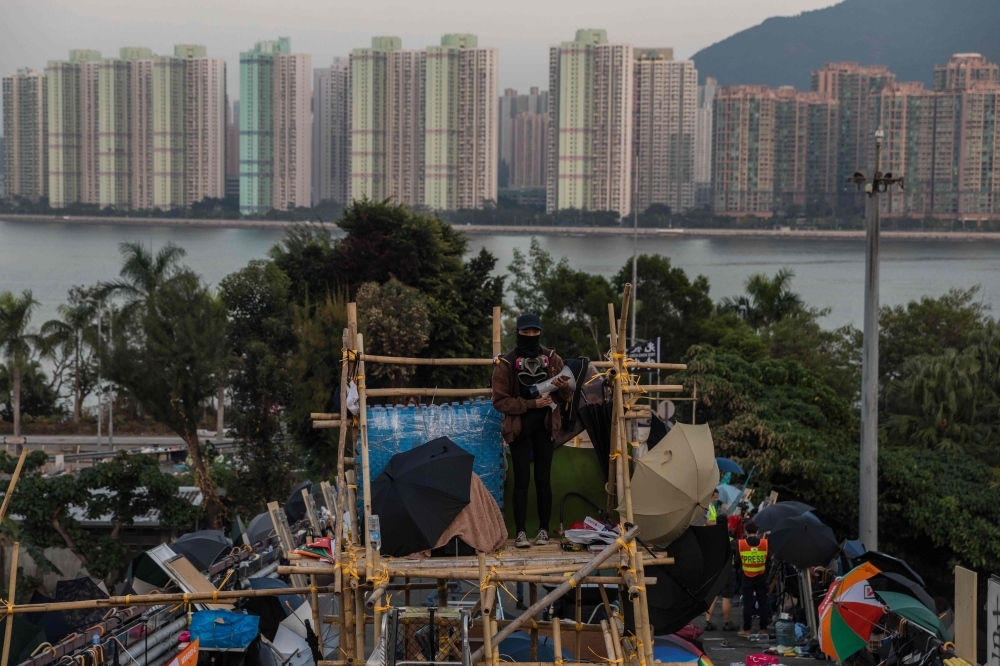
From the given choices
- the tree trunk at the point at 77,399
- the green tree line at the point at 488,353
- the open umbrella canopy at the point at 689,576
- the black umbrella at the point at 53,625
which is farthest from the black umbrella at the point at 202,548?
the tree trunk at the point at 77,399

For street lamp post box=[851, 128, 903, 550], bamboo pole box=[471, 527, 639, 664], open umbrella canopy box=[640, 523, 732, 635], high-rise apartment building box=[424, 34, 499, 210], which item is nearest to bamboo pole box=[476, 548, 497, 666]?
bamboo pole box=[471, 527, 639, 664]

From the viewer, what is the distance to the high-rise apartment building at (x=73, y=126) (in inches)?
5468

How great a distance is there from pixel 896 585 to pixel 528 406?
3.62 meters

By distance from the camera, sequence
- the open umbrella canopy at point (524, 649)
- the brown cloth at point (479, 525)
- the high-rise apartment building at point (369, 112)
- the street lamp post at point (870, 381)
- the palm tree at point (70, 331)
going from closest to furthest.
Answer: the brown cloth at point (479, 525), the open umbrella canopy at point (524, 649), the street lamp post at point (870, 381), the palm tree at point (70, 331), the high-rise apartment building at point (369, 112)

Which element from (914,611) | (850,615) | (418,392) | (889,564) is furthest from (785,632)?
(418,392)

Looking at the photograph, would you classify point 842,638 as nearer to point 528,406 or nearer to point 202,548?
point 528,406

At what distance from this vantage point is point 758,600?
34.9 ft

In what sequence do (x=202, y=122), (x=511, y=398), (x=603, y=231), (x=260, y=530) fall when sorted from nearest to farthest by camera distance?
1. (x=511, y=398)
2. (x=260, y=530)
3. (x=603, y=231)
4. (x=202, y=122)

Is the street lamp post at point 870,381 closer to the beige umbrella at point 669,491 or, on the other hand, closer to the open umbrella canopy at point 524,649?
the open umbrella canopy at point 524,649

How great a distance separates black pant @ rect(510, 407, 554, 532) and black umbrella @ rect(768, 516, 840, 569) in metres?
4.04

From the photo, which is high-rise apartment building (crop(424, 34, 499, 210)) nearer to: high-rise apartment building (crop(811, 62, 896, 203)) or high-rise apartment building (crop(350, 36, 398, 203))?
high-rise apartment building (crop(350, 36, 398, 203))

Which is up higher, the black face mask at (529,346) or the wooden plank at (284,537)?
the black face mask at (529,346)

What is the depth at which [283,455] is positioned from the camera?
2106 cm

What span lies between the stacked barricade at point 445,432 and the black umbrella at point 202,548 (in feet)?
12.8
